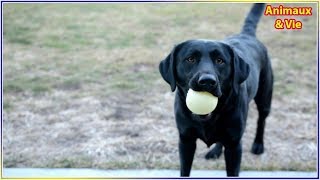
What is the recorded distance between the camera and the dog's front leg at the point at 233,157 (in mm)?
3930

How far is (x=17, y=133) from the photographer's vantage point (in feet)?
17.3

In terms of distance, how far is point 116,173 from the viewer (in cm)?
450

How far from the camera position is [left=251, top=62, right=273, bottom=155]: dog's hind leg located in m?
4.80

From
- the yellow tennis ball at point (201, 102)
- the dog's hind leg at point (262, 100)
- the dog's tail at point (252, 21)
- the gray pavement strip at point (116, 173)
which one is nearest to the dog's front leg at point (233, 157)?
the gray pavement strip at point (116, 173)

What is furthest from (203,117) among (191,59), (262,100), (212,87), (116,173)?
(262,100)

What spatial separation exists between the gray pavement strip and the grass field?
11 centimetres

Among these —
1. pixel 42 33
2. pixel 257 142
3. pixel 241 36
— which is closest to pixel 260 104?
pixel 257 142

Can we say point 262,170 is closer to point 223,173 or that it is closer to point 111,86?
point 223,173

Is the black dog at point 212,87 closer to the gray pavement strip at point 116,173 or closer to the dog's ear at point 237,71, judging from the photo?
the dog's ear at point 237,71

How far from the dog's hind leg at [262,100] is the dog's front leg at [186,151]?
110 centimetres

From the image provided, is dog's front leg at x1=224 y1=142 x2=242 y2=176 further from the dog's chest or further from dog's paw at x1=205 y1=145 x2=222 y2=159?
dog's paw at x1=205 y1=145 x2=222 y2=159

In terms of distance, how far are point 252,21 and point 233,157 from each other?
168cm

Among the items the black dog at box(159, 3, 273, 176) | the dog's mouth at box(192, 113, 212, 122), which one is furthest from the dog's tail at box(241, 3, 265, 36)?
the dog's mouth at box(192, 113, 212, 122)

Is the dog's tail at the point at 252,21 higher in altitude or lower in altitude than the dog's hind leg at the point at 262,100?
higher
